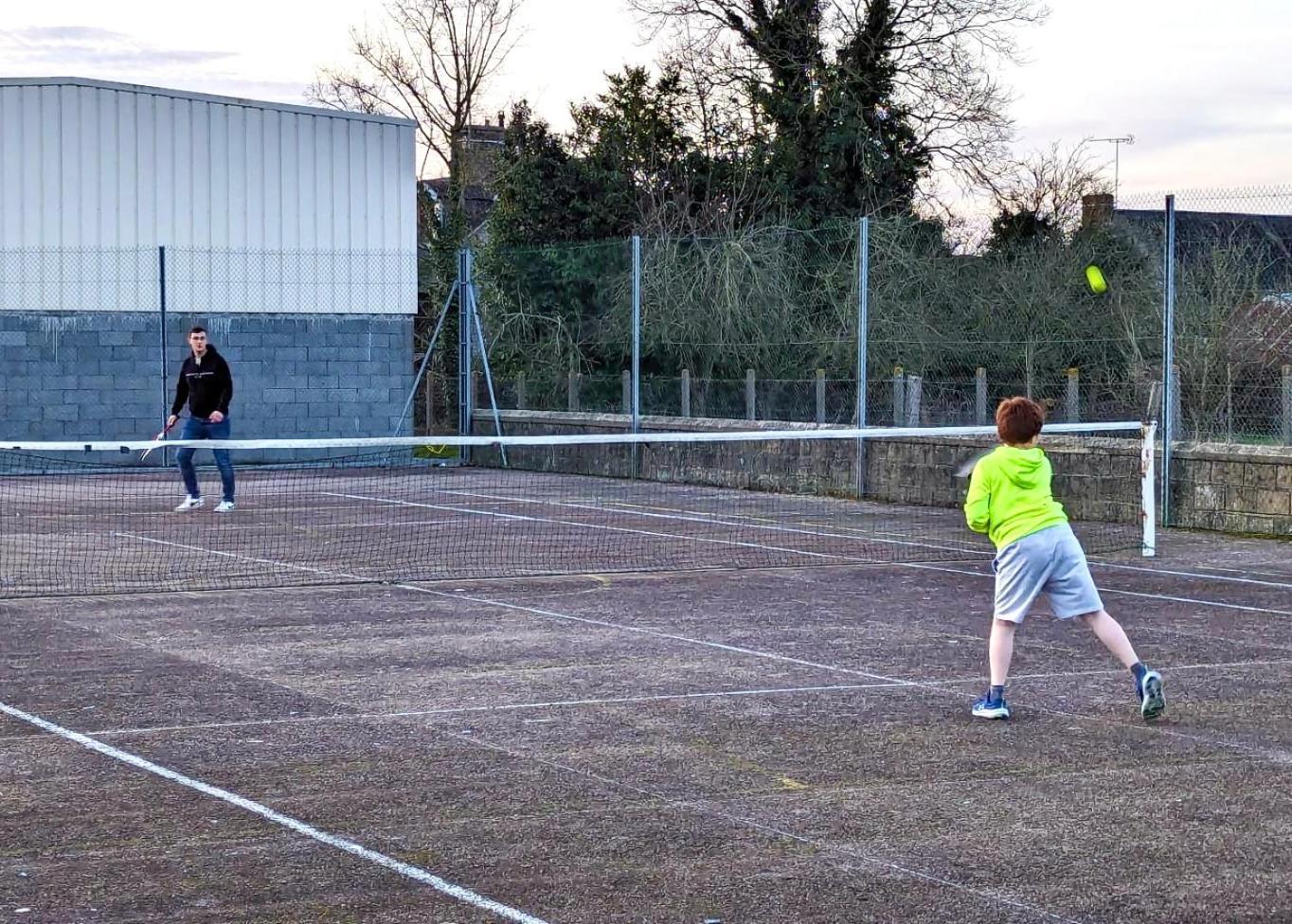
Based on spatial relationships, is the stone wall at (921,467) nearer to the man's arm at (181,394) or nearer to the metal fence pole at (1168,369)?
the metal fence pole at (1168,369)

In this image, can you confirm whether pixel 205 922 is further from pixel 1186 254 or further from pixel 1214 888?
pixel 1186 254

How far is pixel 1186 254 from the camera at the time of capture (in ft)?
58.3

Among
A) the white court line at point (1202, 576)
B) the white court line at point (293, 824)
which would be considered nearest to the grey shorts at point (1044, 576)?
the white court line at point (293, 824)

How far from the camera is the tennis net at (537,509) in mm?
13828

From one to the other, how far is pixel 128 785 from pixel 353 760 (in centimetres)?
84

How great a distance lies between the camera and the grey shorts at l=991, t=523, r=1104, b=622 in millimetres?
7863

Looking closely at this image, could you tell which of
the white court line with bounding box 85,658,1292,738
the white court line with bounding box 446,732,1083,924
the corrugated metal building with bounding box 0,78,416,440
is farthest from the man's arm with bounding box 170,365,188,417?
the white court line with bounding box 446,732,1083,924

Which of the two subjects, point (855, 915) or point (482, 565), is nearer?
point (855, 915)

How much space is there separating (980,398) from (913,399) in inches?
36.6

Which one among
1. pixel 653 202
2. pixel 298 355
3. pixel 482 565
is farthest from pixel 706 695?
pixel 653 202

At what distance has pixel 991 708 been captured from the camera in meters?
7.77

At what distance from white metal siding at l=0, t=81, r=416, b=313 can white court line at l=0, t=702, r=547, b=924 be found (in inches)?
735

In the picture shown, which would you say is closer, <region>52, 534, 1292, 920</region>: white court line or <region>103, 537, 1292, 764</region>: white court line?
<region>52, 534, 1292, 920</region>: white court line

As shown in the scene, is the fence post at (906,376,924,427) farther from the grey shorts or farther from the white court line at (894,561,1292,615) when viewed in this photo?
the grey shorts
